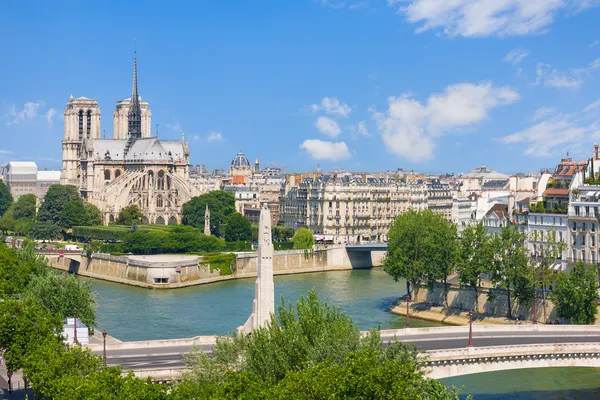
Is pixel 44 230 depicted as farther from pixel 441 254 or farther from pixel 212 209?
pixel 441 254

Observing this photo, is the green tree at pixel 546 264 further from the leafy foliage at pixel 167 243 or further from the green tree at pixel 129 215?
the green tree at pixel 129 215

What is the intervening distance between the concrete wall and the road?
11185mm

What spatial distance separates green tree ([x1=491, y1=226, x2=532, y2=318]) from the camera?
171 feet

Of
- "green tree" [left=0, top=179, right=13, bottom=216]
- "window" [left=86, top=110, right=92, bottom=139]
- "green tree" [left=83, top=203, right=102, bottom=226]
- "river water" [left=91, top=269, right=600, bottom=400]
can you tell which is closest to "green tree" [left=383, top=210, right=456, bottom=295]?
"river water" [left=91, top=269, right=600, bottom=400]

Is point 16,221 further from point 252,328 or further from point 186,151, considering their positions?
point 252,328

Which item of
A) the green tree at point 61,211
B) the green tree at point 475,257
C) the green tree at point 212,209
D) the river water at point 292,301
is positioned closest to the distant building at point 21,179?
Answer: the green tree at point 61,211

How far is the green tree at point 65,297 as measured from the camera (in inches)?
1722

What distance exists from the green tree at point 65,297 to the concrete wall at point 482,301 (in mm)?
20912

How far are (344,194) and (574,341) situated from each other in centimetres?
6182

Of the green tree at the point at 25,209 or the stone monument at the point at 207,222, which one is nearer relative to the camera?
the stone monument at the point at 207,222

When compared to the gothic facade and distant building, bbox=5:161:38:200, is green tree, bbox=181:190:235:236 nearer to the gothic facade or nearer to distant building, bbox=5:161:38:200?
the gothic facade

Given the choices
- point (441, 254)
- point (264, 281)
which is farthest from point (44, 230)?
point (264, 281)

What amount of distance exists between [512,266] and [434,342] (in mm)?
16380

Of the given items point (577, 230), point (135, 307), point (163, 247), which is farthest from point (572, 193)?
point (163, 247)
